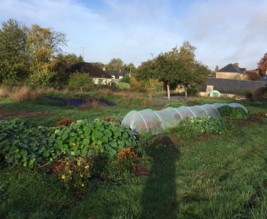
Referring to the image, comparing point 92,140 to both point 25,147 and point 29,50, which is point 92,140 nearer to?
point 25,147

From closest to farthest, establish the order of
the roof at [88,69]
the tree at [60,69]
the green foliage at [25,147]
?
1. the green foliage at [25,147]
2. the tree at [60,69]
3. the roof at [88,69]

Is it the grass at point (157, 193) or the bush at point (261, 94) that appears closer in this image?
the grass at point (157, 193)

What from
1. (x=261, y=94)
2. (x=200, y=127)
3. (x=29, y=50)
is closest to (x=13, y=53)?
(x=29, y=50)

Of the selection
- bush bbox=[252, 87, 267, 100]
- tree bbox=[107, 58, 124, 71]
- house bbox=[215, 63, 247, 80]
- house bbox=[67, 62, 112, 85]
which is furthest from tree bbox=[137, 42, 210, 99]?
tree bbox=[107, 58, 124, 71]

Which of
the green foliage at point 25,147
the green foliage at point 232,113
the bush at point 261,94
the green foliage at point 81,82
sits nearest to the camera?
the green foliage at point 25,147

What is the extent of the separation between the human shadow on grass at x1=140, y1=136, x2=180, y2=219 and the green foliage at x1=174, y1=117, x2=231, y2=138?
1.78m

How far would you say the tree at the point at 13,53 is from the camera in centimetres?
3587

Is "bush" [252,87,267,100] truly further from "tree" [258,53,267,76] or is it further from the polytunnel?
"tree" [258,53,267,76]

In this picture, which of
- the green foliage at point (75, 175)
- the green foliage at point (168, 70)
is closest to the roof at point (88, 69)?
the green foliage at point (168, 70)

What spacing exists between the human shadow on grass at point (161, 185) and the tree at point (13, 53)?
30555mm

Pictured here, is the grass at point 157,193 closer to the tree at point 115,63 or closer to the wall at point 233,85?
the wall at point 233,85

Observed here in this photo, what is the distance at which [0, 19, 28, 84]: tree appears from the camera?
35.9 m

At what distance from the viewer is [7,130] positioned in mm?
6312

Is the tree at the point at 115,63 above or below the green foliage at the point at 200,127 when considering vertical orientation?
above
